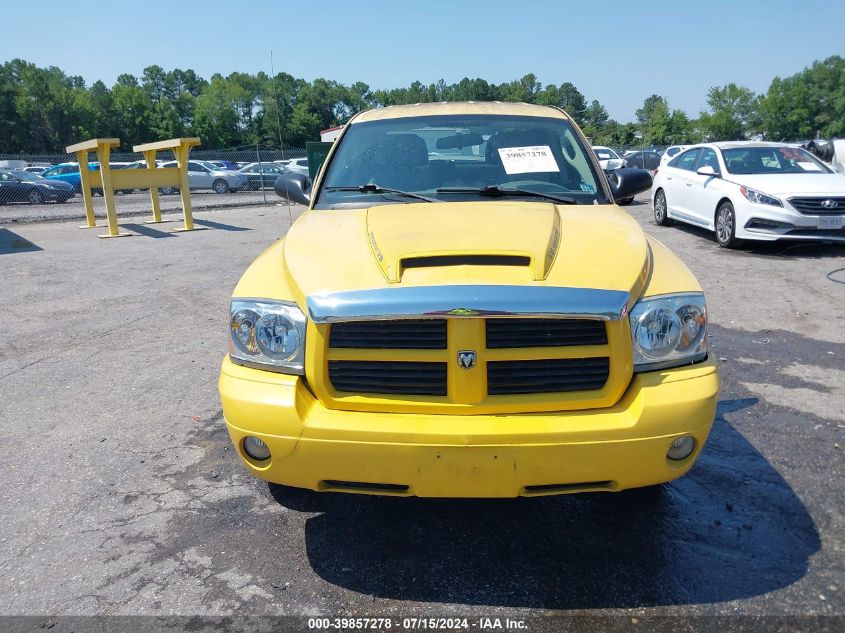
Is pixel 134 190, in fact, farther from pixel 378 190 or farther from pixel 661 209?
pixel 378 190

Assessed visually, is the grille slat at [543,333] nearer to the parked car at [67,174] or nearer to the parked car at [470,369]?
the parked car at [470,369]

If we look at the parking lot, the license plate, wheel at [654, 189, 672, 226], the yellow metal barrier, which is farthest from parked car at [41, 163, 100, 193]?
the license plate

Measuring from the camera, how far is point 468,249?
2.66m

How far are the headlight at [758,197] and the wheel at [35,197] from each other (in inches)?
967

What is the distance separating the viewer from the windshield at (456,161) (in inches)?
146

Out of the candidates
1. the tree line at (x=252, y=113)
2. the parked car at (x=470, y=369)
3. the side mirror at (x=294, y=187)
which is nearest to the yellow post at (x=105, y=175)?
the side mirror at (x=294, y=187)

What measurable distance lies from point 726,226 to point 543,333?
358 inches

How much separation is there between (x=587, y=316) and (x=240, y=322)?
1.36 metres

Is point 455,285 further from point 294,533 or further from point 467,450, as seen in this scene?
→ point 294,533

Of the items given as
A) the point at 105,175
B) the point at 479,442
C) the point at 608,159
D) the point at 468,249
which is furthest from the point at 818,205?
the point at 608,159

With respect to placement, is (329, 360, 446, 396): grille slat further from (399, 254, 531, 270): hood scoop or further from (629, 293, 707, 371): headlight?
(629, 293, 707, 371): headlight

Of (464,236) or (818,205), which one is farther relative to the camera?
(818,205)

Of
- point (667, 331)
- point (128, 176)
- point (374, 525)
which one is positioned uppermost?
point (667, 331)

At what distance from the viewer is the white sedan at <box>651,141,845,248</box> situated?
31.0ft
